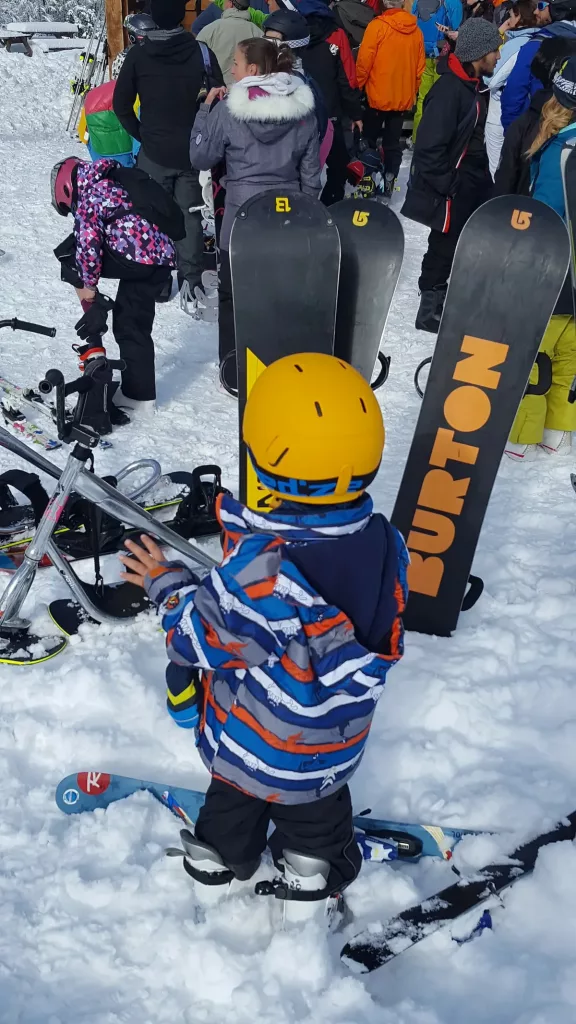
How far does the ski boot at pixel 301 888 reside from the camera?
208cm

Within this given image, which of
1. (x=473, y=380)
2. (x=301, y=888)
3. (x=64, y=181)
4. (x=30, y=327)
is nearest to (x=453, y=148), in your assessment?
(x=64, y=181)

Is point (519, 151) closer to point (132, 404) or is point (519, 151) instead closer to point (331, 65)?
point (132, 404)

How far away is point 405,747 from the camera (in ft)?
9.39

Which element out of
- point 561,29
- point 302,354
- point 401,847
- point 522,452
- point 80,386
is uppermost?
point 561,29

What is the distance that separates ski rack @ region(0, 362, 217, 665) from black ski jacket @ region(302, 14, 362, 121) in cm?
516

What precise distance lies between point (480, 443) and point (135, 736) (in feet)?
5.48

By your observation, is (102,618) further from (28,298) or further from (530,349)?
(28,298)

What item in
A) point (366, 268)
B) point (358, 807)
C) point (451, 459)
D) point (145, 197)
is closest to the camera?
point (358, 807)

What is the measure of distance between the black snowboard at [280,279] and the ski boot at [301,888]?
170 centimetres

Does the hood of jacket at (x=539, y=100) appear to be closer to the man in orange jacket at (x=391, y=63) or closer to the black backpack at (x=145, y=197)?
the black backpack at (x=145, y=197)

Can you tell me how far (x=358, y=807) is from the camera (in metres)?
2.68

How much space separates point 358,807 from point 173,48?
508 centimetres

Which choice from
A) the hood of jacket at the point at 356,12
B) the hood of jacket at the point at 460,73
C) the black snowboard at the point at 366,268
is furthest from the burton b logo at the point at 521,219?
the hood of jacket at the point at 356,12

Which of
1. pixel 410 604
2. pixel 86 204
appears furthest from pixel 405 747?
pixel 86 204
